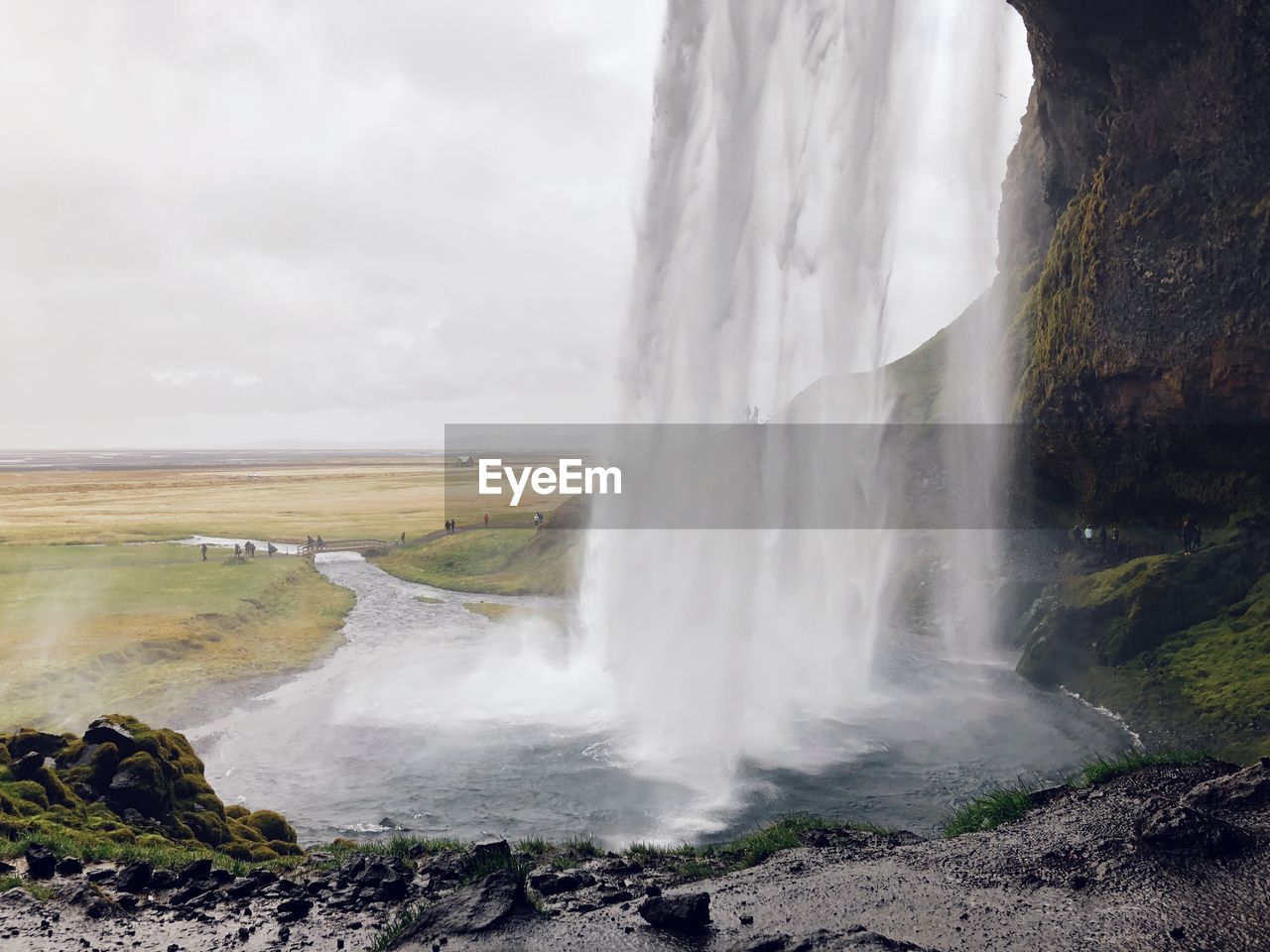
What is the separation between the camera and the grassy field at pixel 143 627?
31.6 metres

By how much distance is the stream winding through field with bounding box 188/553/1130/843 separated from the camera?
64.4 feet

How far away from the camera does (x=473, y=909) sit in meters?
10.5

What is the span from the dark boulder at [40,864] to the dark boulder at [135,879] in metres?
1.11

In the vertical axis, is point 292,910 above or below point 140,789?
above

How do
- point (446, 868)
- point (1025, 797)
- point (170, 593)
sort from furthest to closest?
point (170, 593) < point (1025, 797) < point (446, 868)

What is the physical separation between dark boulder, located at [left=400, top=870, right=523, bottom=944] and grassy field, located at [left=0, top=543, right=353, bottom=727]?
79.4 feet

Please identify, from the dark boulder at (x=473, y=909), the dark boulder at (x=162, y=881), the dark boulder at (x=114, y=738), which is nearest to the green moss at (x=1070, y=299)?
the dark boulder at (x=473, y=909)

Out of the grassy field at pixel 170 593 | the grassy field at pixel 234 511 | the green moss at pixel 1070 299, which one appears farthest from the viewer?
the grassy field at pixel 234 511

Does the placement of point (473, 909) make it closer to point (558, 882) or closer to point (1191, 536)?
point (558, 882)

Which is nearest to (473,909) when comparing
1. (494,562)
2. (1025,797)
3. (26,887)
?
(26,887)

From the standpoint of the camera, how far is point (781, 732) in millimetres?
25453

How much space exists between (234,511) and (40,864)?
10263 centimetres

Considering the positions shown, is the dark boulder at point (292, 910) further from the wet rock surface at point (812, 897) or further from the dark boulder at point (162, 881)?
the dark boulder at point (162, 881)

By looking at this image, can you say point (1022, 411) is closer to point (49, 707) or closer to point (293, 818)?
point (293, 818)
